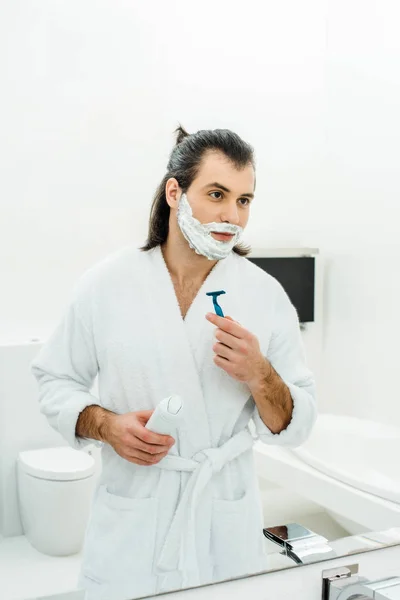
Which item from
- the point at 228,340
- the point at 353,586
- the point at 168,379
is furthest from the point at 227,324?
the point at 353,586

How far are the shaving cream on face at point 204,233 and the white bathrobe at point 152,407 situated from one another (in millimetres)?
33

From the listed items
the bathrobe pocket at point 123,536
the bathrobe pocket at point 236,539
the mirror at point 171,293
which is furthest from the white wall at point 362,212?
the bathrobe pocket at point 123,536

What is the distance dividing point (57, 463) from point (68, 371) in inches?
5.3

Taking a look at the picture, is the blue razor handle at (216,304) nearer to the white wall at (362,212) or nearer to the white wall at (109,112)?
the white wall at (109,112)

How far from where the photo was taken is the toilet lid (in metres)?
0.88

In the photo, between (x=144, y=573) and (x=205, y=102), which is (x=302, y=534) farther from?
(x=205, y=102)

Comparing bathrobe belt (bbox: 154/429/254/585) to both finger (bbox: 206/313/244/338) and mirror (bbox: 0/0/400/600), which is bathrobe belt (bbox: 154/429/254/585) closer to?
mirror (bbox: 0/0/400/600)

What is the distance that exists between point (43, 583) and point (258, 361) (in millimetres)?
460

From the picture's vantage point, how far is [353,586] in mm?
1029

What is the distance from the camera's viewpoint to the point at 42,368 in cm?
92

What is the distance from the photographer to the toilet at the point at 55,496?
0.88 m

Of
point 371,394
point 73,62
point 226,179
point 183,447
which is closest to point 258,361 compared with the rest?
point 183,447

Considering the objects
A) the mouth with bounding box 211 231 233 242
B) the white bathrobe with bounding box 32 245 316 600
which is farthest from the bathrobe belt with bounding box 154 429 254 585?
the mouth with bounding box 211 231 233 242

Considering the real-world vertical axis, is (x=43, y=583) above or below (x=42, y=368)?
below
